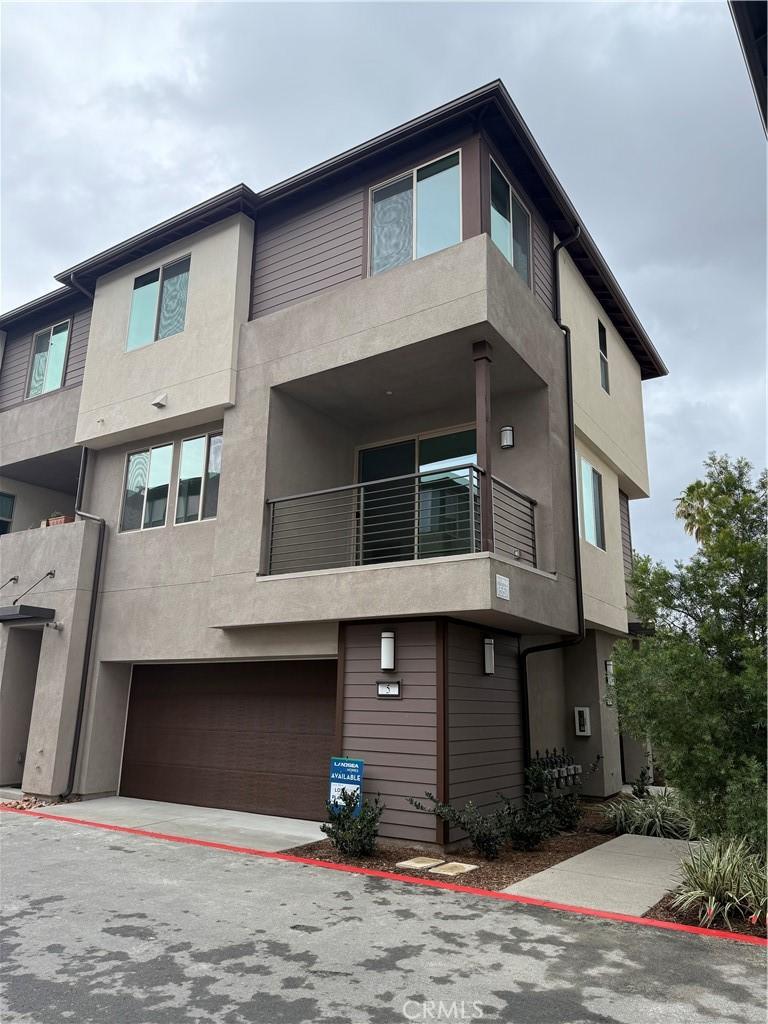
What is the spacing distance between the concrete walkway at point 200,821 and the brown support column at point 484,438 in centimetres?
419

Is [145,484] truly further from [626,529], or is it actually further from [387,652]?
[626,529]

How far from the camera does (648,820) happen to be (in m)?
9.00

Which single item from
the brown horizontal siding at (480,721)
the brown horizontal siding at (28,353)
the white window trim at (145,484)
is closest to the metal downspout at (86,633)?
the white window trim at (145,484)

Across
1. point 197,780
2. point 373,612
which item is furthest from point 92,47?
point 197,780

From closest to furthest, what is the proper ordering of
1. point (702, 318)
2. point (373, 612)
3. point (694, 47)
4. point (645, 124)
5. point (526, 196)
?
1. point (694, 47)
2. point (373, 612)
3. point (645, 124)
4. point (526, 196)
5. point (702, 318)

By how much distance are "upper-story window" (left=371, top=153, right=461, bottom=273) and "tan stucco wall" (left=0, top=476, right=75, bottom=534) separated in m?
9.26

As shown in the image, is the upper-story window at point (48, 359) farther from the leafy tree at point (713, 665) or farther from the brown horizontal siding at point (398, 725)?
the leafy tree at point (713, 665)

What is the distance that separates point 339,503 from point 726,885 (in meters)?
6.98

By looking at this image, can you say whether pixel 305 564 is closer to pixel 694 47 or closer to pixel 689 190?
pixel 694 47

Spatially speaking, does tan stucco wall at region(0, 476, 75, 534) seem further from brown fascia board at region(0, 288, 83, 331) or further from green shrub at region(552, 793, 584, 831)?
green shrub at region(552, 793, 584, 831)

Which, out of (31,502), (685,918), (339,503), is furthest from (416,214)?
(31,502)

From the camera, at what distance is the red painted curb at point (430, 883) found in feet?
16.8

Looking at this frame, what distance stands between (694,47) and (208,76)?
25.7 feet

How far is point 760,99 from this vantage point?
16.3ft
